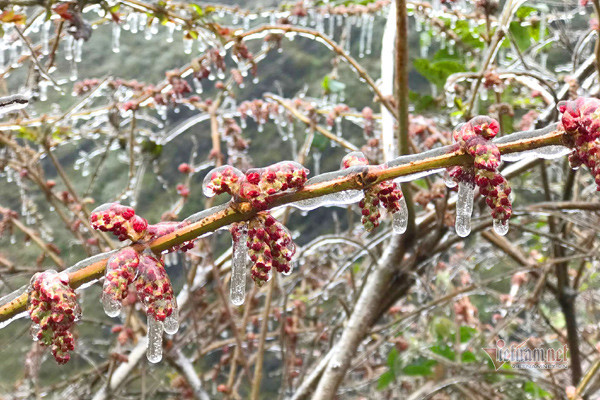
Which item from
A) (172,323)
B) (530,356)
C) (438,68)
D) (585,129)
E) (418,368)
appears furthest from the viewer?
(530,356)

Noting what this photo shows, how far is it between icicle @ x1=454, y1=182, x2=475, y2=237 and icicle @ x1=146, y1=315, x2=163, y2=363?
0.36 m

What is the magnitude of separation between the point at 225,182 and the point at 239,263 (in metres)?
0.12

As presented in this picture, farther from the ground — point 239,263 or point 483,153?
point 483,153

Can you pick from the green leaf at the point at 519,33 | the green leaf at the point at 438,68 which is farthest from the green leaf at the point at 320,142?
the green leaf at the point at 519,33

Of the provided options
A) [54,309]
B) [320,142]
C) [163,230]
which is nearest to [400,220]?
[163,230]

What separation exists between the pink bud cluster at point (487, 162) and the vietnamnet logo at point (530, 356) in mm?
1341

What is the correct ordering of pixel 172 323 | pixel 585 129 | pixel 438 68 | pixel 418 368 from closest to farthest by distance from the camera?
1. pixel 585 129
2. pixel 172 323
3. pixel 418 368
4. pixel 438 68

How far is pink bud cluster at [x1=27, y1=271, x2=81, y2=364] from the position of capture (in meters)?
0.53

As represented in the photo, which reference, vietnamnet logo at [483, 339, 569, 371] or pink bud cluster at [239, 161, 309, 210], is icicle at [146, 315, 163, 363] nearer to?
pink bud cluster at [239, 161, 309, 210]

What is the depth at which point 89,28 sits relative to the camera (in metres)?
1.44

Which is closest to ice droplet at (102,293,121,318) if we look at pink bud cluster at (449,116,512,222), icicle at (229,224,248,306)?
icicle at (229,224,248,306)

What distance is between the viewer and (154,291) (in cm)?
56

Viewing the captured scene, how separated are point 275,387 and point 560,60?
3831mm

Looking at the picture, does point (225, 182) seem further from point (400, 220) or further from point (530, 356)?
point (530, 356)
